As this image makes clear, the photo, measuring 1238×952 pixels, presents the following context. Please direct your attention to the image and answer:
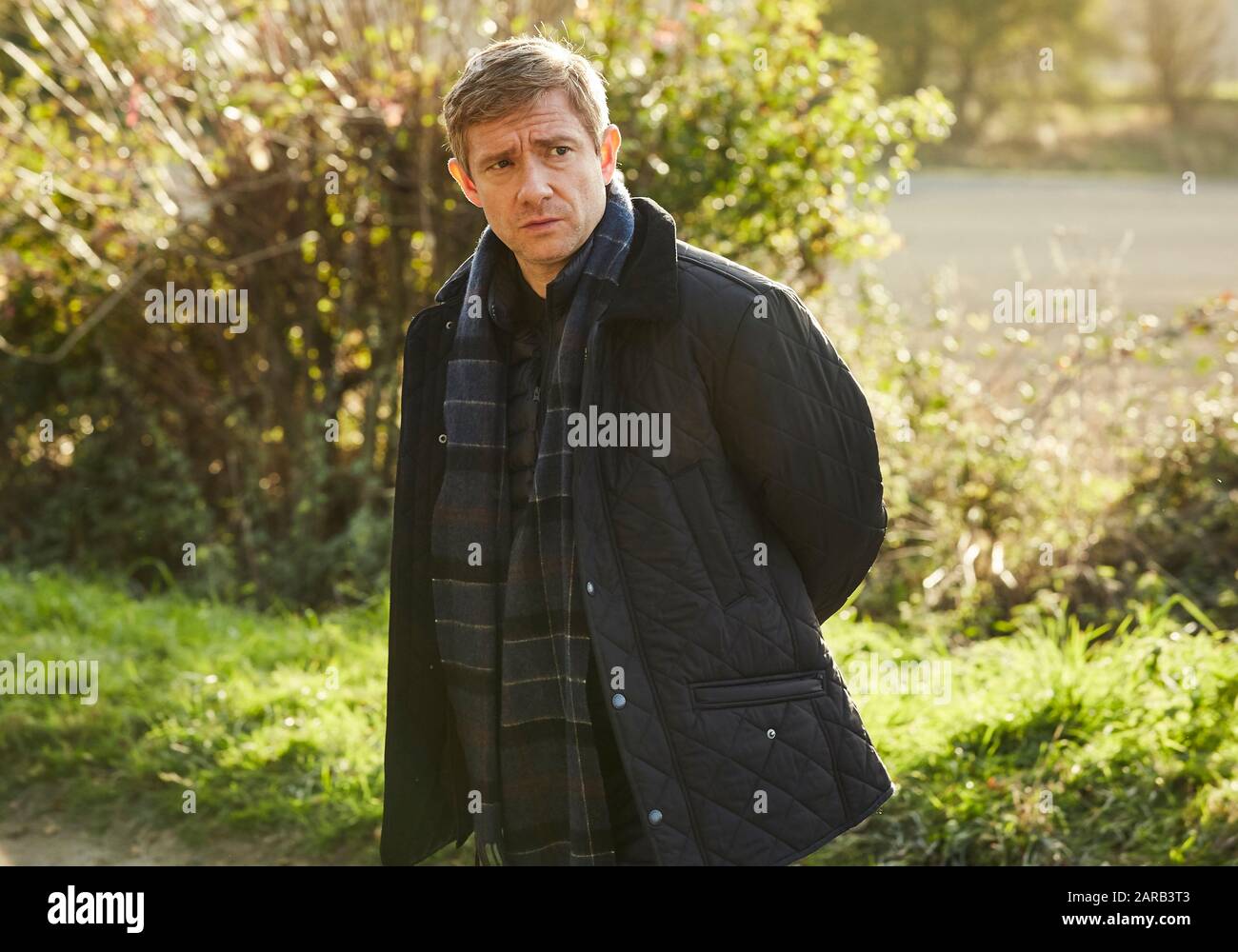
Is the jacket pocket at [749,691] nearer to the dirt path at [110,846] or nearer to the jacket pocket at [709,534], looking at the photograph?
the jacket pocket at [709,534]

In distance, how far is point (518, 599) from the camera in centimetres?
254

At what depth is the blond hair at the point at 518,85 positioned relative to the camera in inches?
96.0

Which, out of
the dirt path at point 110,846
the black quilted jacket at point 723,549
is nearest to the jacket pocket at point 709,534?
the black quilted jacket at point 723,549

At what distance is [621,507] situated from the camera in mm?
2430

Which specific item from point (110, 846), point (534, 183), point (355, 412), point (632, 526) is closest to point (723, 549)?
point (632, 526)

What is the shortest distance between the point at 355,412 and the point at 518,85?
4.44m

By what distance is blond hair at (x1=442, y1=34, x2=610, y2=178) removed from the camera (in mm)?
2439

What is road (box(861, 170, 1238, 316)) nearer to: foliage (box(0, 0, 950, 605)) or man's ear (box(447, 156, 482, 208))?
foliage (box(0, 0, 950, 605))

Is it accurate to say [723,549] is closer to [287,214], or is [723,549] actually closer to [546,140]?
[546,140]

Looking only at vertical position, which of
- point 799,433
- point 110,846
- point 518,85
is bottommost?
point 110,846

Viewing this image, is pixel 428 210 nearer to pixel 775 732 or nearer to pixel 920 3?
pixel 775 732

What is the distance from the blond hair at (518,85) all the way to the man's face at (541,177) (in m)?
0.02

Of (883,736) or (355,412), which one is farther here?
(355,412)

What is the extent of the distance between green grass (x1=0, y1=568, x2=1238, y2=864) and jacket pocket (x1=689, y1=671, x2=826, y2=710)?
1.65 m
